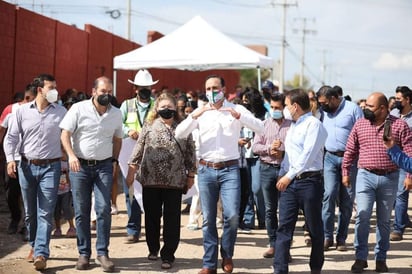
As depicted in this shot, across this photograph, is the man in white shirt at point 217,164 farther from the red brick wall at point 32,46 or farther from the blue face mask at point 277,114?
the red brick wall at point 32,46

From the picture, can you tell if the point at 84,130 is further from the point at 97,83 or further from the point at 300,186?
the point at 300,186

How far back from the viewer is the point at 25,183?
7688 millimetres

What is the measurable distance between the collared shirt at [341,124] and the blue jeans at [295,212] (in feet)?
6.43

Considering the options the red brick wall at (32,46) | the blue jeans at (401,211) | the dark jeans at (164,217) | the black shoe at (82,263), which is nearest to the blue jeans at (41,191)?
the black shoe at (82,263)

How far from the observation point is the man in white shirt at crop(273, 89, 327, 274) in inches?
278

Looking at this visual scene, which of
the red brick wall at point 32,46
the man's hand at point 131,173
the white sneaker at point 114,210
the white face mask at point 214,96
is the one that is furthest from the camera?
the red brick wall at point 32,46

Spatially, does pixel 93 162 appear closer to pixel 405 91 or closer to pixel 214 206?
pixel 214 206

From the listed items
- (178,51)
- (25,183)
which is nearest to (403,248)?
(25,183)

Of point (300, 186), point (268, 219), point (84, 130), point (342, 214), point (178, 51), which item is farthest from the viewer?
point (178, 51)

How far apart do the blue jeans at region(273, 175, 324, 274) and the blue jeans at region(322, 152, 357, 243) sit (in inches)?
70.6

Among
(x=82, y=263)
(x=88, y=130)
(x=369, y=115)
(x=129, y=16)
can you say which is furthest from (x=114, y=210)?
(x=129, y=16)

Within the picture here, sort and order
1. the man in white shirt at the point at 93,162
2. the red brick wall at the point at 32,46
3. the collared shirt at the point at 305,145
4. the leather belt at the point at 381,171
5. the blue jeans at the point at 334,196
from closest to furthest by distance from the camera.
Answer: the collared shirt at the point at 305,145
the man in white shirt at the point at 93,162
the leather belt at the point at 381,171
the blue jeans at the point at 334,196
the red brick wall at the point at 32,46

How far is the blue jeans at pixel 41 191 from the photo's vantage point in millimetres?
7586

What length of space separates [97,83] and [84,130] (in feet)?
1.82
